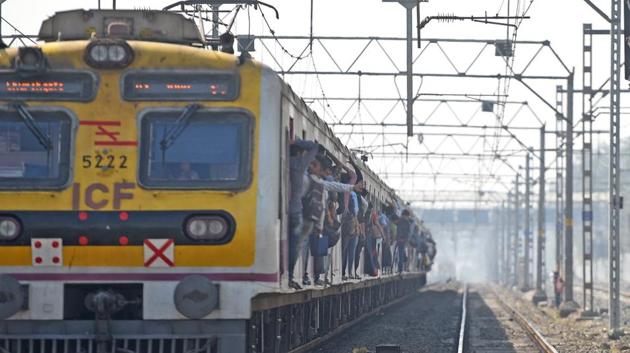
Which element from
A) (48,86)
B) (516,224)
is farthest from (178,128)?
(516,224)

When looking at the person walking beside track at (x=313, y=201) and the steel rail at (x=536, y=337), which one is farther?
the steel rail at (x=536, y=337)

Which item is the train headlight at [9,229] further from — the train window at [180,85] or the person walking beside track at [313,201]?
the person walking beside track at [313,201]

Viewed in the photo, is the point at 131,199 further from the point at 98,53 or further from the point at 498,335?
the point at 498,335

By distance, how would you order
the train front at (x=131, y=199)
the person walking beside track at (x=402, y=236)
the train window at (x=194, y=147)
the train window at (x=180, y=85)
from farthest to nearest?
the person walking beside track at (x=402, y=236) < the train window at (x=180, y=85) < the train window at (x=194, y=147) < the train front at (x=131, y=199)

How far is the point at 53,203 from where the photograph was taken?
1141cm

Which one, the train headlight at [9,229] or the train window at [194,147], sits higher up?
the train window at [194,147]

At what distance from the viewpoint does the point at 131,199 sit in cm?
1145

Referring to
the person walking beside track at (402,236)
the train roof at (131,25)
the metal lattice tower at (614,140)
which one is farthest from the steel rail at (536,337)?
the train roof at (131,25)

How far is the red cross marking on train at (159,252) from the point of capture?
11352 millimetres

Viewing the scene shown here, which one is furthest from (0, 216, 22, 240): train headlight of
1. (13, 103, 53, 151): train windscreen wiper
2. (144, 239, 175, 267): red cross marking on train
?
(144, 239, 175, 267): red cross marking on train

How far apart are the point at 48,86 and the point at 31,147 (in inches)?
20.7

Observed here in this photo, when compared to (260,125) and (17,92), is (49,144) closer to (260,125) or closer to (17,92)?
(17,92)

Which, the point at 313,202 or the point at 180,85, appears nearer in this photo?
the point at 180,85

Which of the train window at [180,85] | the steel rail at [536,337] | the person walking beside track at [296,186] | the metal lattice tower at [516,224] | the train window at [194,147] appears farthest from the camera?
the metal lattice tower at [516,224]
